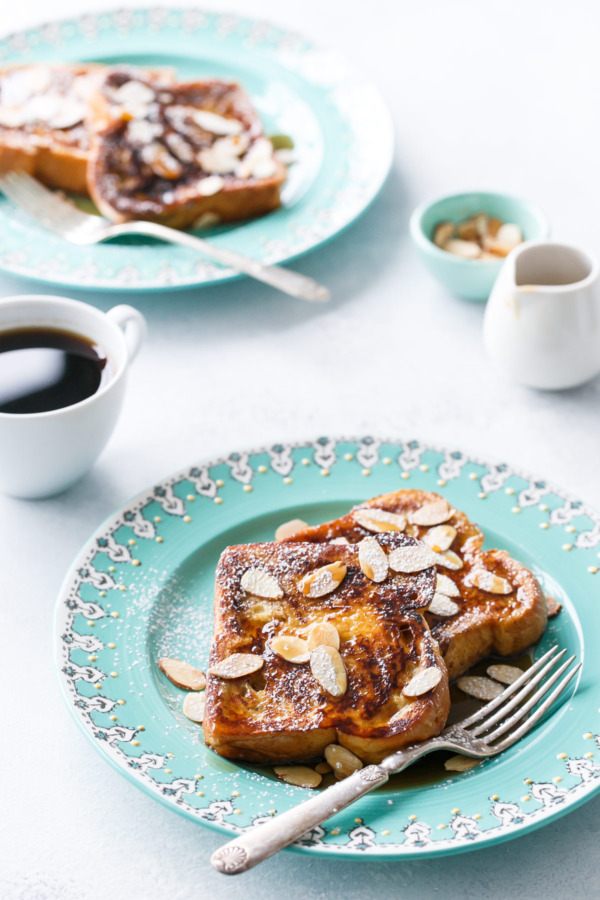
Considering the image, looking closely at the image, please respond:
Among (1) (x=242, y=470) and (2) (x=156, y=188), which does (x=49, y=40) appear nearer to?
(2) (x=156, y=188)

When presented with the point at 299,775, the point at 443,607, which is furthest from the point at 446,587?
the point at 299,775

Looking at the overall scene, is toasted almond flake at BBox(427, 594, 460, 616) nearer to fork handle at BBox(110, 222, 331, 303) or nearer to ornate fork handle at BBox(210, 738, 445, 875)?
ornate fork handle at BBox(210, 738, 445, 875)

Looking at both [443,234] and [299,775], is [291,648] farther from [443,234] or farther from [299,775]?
[443,234]

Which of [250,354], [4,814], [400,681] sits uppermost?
[400,681]

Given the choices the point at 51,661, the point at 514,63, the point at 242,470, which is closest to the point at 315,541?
the point at 242,470

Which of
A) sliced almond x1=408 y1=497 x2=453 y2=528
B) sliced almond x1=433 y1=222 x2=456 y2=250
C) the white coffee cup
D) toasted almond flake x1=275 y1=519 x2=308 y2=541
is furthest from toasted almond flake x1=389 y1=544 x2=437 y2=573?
sliced almond x1=433 y1=222 x2=456 y2=250
